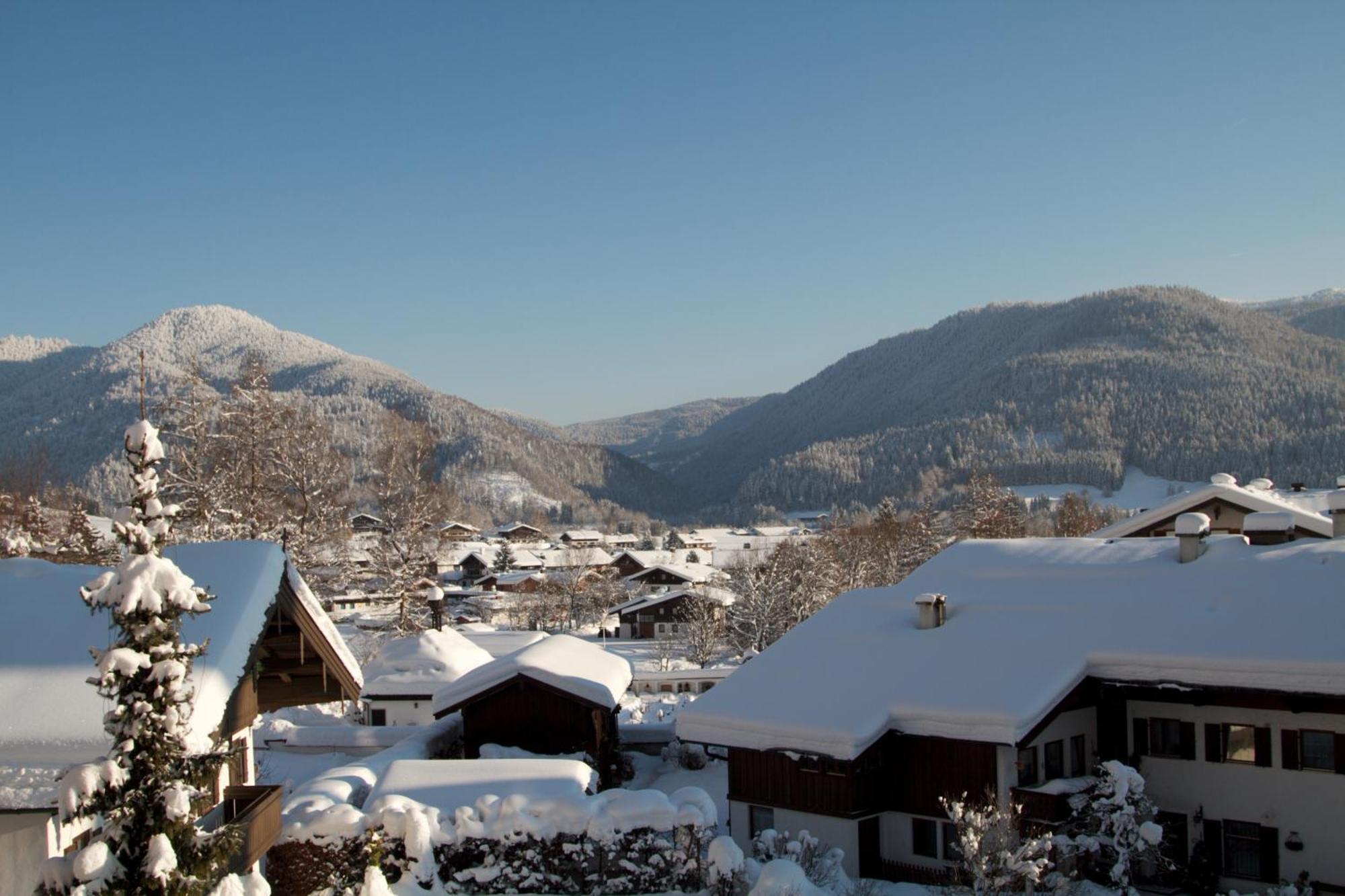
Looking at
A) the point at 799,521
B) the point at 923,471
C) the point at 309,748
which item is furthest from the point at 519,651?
the point at 923,471

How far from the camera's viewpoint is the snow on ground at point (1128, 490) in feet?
491

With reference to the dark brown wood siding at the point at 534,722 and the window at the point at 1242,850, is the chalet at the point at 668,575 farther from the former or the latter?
the window at the point at 1242,850

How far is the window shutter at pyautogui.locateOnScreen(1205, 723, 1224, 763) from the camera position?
17.5 metres

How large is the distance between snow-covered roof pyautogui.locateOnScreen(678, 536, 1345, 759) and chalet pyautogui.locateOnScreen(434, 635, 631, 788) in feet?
11.4

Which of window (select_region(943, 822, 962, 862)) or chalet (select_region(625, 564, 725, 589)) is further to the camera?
chalet (select_region(625, 564, 725, 589))

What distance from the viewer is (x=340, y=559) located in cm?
3244

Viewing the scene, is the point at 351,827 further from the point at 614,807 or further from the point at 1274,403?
the point at 1274,403

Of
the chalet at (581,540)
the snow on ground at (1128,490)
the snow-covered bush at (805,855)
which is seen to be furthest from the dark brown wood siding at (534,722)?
the snow on ground at (1128,490)

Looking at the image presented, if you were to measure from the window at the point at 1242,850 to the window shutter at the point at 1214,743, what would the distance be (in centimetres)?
100

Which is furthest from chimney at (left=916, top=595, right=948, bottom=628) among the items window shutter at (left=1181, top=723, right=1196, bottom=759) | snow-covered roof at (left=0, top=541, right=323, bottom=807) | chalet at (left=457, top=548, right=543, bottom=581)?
chalet at (left=457, top=548, right=543, bottom=581)

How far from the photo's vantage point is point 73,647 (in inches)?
380

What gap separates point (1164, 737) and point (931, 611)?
15.1 ft

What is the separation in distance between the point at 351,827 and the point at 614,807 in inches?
139

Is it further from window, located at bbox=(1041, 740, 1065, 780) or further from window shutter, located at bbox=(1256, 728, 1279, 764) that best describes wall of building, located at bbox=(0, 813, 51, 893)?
window shutter, located at bbox=(1256, 728, 1279, 764)
